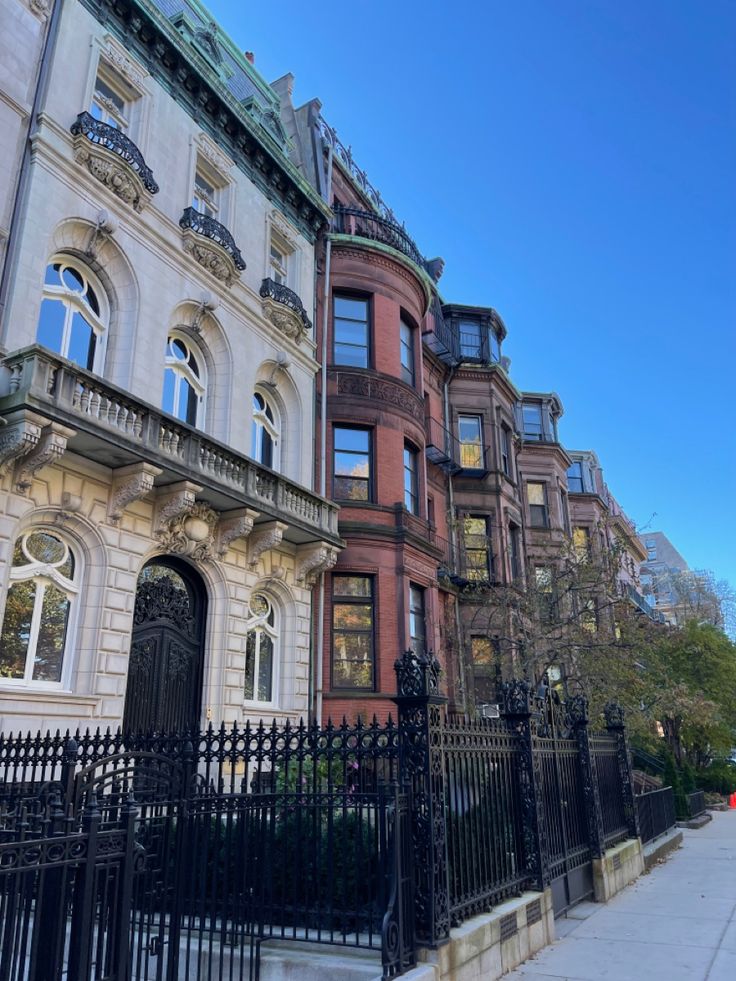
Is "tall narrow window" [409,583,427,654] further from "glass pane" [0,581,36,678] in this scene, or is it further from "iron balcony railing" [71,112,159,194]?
"iron balcony railing" [71,112,159,194]

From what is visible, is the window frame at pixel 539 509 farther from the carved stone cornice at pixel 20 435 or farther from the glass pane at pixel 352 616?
the carved stone cornice at pixel 20 435

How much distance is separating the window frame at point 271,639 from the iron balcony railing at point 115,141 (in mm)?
8938

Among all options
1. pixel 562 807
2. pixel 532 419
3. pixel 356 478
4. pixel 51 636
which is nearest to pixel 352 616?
pixel 356 478

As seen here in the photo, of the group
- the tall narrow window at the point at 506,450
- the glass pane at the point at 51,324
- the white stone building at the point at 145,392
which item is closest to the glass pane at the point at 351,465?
the white stone building at the point at 145,392

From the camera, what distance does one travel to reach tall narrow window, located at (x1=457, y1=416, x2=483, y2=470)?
28.9 meters

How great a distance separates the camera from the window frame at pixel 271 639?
54.5 ft

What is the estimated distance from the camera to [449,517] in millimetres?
24719

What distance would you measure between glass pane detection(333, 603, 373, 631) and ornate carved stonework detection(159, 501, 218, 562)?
477 cm

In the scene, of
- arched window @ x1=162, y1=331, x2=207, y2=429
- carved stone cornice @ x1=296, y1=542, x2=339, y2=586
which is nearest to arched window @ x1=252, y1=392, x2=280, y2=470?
arched window @ x1=162, y1=331, x2=207, y2=429

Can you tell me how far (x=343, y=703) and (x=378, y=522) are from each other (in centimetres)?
473

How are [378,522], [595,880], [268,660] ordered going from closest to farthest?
[595,880], [268,660], [378,522]

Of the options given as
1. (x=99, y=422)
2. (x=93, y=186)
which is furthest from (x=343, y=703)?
(x=93, y=186)

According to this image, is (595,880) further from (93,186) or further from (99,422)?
(93,186)

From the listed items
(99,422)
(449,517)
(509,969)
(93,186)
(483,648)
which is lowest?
(509,969)
